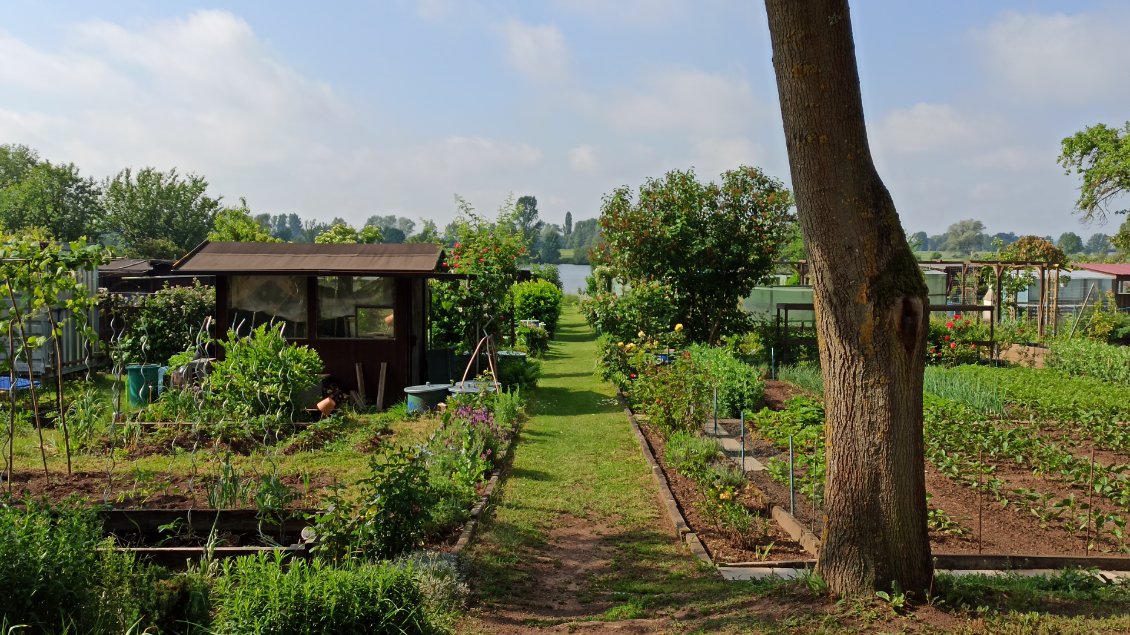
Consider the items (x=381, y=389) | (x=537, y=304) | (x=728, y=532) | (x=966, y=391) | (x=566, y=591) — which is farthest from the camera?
(x=537, y=304)

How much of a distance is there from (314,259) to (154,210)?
2158 inches

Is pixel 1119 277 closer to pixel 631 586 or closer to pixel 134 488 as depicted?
pixel 631 586

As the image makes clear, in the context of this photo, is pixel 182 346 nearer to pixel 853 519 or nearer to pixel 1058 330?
pixel 853 519

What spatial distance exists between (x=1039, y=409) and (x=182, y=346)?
14703 mm

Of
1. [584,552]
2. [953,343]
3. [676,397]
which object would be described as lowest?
[584,552]

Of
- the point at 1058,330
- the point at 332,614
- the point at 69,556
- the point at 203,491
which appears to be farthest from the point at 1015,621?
the point at 1058,330

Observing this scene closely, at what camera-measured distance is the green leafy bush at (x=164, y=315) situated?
17.4 metres

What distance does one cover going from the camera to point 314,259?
14188 mm

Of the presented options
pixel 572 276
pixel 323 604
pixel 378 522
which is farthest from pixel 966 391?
pixel 572 276

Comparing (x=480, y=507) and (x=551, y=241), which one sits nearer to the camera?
(x=480, y=507)

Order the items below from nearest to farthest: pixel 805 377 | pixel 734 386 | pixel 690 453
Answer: pixel 690 453, pixel 734 386, pixel 805 377

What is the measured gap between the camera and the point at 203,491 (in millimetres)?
7980

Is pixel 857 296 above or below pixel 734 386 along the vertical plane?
above

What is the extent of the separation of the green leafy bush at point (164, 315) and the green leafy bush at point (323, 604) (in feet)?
46.5
